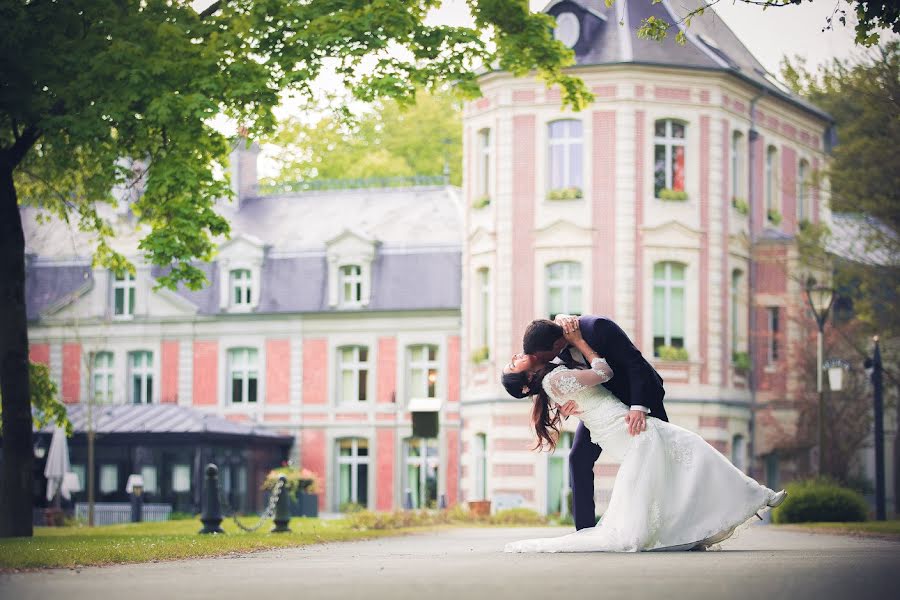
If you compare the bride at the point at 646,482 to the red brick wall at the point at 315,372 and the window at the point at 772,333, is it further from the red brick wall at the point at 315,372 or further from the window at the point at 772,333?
the red brick wall at the point at 315,372

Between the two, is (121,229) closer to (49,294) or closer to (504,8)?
(49,294)

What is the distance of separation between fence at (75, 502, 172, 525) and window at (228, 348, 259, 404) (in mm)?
5946

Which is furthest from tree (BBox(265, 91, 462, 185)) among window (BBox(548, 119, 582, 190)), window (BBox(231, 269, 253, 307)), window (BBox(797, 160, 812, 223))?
window (BBox(548, 119, 582, 190))

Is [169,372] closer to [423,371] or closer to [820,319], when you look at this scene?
[423,371]

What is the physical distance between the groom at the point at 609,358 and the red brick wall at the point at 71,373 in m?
38.6

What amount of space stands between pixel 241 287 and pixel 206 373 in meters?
2.81

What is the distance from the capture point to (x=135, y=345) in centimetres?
4784

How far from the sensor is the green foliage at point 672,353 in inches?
1373

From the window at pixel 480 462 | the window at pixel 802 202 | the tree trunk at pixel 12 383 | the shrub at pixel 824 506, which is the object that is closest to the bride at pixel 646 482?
the tree trunk at pixel 12 383

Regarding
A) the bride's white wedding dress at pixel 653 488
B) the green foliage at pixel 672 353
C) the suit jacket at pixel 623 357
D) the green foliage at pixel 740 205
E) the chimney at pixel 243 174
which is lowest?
the bride's white wedding dress at pixel 653 488

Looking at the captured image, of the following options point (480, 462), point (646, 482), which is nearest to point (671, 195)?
point (480, 462)

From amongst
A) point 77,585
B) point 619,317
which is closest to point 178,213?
point 77,585

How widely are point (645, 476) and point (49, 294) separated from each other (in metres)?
40.5

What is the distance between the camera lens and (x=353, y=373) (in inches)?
1823
